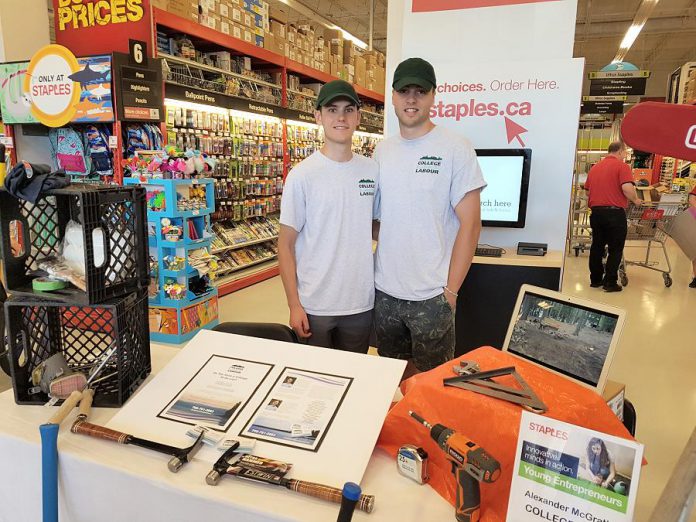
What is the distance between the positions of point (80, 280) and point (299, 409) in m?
0.57

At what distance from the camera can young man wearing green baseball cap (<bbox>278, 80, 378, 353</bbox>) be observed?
81.1 inches

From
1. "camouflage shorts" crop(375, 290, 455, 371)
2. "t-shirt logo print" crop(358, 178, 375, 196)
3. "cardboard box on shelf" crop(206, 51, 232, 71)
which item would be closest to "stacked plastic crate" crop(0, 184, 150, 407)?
"t-shirt logo print" crop(358, 178, 375, 196)

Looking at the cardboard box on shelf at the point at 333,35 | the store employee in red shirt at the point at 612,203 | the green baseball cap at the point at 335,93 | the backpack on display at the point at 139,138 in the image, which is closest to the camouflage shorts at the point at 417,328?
the green baseball cap at the point at 335,93

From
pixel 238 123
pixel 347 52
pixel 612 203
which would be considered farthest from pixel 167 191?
pixel 347 52

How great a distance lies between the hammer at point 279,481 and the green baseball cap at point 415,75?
156 cm

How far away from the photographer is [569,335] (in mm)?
1573

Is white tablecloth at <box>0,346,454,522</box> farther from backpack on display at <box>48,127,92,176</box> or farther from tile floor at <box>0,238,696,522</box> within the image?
backpack on display at <box>48,127,92,176</box>

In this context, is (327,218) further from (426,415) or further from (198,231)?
(198,231)

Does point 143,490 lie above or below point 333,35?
below

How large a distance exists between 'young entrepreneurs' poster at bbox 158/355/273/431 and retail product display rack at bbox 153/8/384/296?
411 cm

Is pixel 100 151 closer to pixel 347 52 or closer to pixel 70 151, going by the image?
pixel 70 151

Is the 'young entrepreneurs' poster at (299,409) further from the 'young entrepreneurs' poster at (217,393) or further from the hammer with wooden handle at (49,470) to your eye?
the hammer with wooden handle at (49,470)

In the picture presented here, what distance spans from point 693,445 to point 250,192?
6682mm

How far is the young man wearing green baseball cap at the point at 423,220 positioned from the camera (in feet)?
6.89
